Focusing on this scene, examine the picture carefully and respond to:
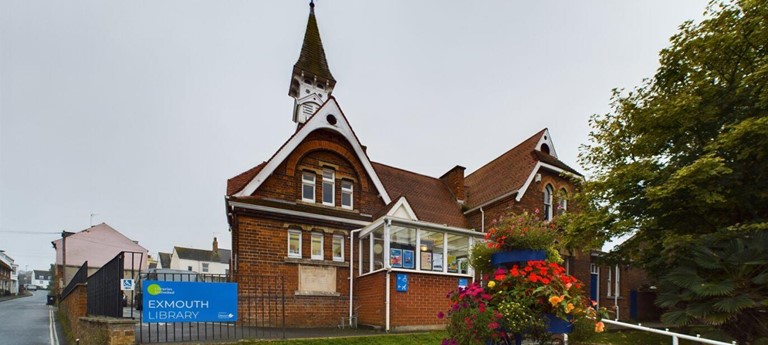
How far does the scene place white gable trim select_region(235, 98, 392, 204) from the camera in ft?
40.3

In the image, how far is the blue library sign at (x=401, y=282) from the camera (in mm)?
11164

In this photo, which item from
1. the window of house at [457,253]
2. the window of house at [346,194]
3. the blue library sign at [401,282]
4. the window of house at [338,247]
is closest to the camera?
the blue library sign at [401,282]

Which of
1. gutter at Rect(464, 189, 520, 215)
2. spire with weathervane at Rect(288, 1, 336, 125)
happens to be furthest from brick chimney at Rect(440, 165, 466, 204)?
spire with weathervane at Rect(288, 1, 336, 125)

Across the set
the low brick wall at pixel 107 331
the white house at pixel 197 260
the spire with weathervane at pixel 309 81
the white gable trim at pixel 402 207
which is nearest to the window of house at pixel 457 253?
the white gable trim at pixel 402 207

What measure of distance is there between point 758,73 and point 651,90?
3.69 m

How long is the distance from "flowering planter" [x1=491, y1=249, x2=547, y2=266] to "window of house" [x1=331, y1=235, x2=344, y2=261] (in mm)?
9570

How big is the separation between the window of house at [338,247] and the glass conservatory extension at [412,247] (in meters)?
0.60

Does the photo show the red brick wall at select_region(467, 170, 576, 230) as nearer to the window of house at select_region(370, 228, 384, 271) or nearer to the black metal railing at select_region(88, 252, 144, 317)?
the window of house at select_region(370, 228, 384, 271)

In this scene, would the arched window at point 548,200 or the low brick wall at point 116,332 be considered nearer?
the low brick wall at point 116,332

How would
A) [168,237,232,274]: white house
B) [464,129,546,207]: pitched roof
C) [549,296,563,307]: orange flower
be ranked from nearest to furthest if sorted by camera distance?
1. [549,296,563,307]: orange flower
2. [464,129,546,207]: pitched roof
3. [168,237,232,274]: white house

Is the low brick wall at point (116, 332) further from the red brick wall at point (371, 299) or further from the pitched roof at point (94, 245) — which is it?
the pitched roof at point (94, 245)

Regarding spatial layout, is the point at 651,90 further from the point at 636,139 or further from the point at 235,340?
the point at 235,340

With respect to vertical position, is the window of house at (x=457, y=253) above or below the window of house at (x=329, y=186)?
below

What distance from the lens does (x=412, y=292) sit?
11438 millimetres
